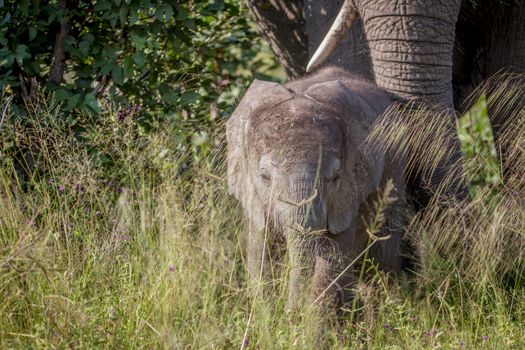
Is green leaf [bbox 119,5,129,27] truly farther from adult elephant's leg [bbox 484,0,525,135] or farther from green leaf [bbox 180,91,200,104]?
adult elephant's leg [bbox 484,0,525,135]

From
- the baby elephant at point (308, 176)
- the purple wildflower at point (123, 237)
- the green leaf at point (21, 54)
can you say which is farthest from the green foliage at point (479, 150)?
the green leaf at point (21, 54)

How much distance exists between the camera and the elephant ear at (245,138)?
4.66 meters

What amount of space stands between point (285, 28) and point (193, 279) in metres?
3.30

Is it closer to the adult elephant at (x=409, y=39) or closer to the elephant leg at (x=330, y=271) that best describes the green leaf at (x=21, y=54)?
the adult elephant at (x=409, y=39)

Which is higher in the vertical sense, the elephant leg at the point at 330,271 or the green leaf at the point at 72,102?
the green leaf at the point at 72,102

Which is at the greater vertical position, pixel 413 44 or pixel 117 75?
pixel 413 44

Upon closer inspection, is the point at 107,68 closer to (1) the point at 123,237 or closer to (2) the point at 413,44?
(1) the point at 123,237

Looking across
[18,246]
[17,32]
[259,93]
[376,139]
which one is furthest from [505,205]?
[17,32]

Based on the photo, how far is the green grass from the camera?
3.87m

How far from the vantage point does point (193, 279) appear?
13.8 ft

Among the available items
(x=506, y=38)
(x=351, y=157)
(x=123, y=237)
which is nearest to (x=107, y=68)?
(x=123, y=237)

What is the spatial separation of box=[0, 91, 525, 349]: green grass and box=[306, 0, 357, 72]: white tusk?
0.68m

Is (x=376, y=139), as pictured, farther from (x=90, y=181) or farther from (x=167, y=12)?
(x=167, y=12)

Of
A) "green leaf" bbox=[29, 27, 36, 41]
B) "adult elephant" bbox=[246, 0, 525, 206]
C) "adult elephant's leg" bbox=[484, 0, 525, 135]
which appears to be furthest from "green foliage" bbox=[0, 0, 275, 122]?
"adult elephant's leg" bbox=[484, 0, 525, 135]
